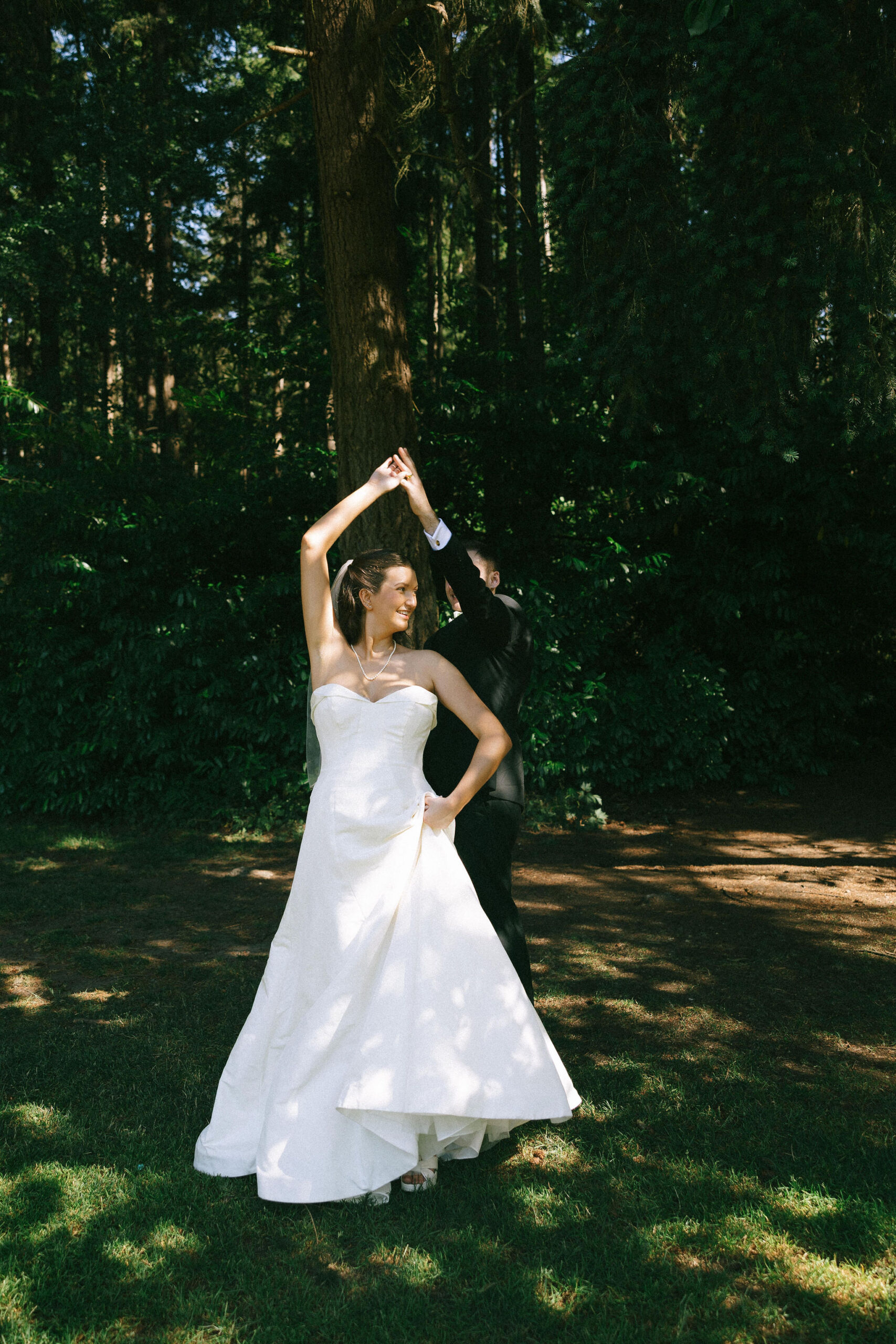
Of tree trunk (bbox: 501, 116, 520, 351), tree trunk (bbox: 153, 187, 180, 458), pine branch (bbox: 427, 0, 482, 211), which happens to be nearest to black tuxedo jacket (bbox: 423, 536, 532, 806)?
pine branch (bbox: 427, 0, 482, 211)

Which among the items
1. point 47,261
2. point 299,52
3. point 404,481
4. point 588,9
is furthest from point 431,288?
point 404,481

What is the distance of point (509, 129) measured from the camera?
52.5 ft

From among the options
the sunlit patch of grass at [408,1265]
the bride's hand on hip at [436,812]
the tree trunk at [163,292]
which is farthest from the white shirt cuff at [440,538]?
the tree trunk at [163,292]

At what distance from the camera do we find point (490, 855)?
12.6ft

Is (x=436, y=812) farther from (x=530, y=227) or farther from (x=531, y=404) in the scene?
(x=530, y=227)

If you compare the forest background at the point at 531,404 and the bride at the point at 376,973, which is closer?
the bride at the point at 376,973

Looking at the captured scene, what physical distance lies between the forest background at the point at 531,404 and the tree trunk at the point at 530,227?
0.24 feet

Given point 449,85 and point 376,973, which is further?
point 449,85

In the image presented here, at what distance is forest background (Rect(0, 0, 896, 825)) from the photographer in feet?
16.5

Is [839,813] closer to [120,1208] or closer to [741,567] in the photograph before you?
[741,567]

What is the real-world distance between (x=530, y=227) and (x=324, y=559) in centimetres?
934

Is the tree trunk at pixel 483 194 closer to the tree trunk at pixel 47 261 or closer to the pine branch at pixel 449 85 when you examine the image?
the pine branch at pixel 449 85

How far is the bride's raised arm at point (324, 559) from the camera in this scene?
351 centimetres

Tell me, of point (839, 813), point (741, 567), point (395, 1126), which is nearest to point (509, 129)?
point (741, 567)
